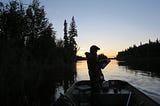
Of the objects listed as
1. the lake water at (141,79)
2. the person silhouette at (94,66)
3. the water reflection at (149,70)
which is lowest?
the lake water at (141,79)

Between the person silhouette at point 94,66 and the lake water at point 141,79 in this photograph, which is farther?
the lake water at point 141,79

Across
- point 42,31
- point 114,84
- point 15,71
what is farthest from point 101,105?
point 42,31

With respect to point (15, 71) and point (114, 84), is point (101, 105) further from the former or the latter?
point (15, 71)

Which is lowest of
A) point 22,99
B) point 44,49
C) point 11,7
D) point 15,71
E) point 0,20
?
point 22,99

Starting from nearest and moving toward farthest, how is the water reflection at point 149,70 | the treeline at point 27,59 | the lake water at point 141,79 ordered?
the treeline at point 27,59 < the lake water at point 141,79 < the water reflection at point 149,70

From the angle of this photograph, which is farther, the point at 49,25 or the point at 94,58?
the point at 49,25

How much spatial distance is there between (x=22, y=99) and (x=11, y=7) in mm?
23875

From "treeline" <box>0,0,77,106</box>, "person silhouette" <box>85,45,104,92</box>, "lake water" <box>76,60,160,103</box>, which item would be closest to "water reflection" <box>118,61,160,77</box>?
"lake water" <box>76,60,160,103</box>

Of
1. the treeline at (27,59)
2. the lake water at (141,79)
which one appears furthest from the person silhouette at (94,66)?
the treeline at (27,59)

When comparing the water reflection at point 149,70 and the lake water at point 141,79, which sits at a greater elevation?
the water reflection at point 149,70

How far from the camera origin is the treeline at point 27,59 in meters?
14.8

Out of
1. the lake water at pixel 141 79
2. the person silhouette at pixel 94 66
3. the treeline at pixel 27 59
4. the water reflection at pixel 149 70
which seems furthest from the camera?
the water reflection at pixel 149 70

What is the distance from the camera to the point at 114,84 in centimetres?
1371

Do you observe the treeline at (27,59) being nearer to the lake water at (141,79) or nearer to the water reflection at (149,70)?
the lake water at (141,79)
